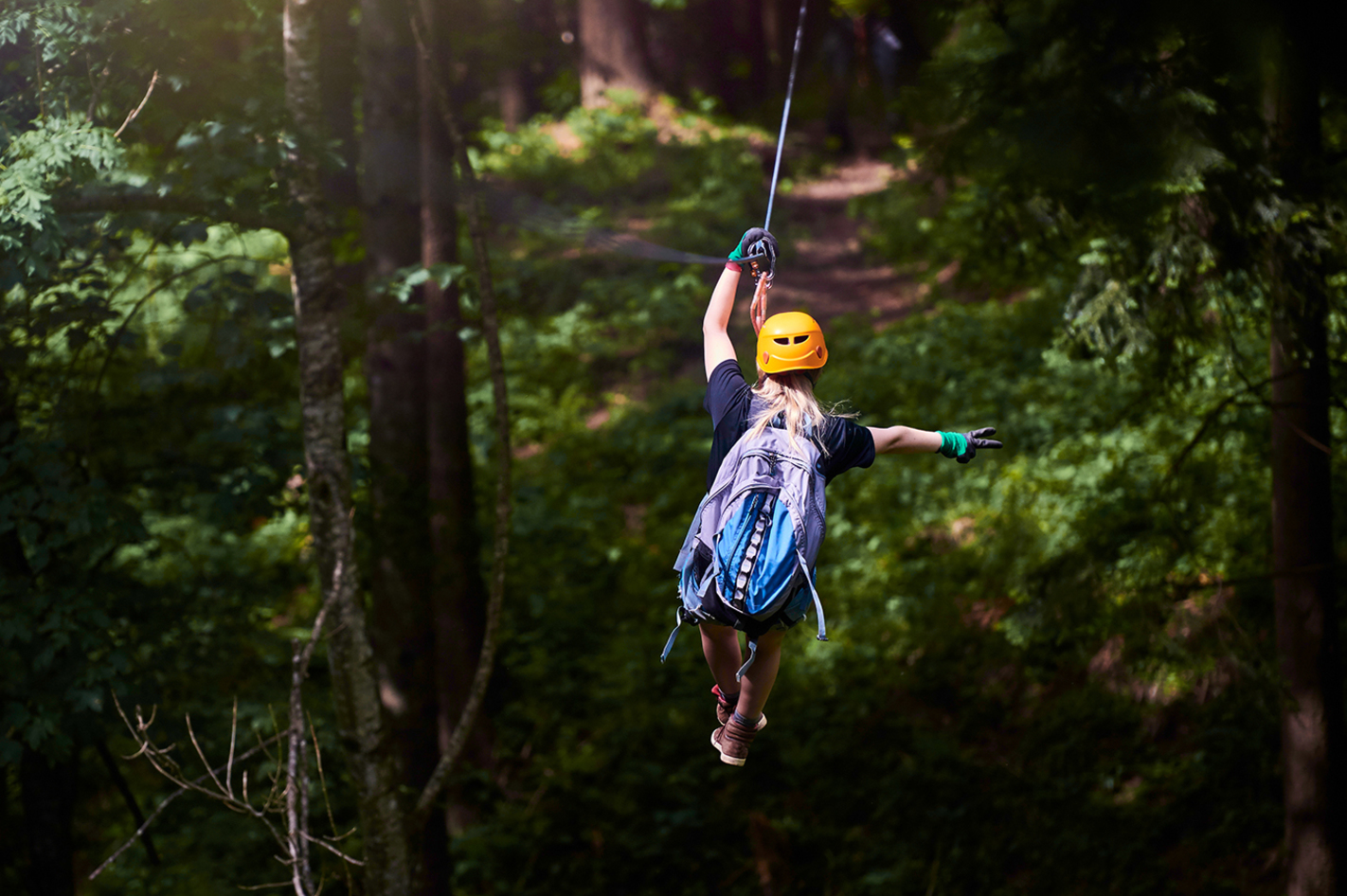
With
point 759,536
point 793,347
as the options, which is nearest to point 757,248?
point 793,347

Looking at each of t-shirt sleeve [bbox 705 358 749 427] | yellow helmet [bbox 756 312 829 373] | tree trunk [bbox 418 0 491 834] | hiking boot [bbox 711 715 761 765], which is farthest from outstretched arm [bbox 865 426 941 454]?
tree trunk [bbox 418 0 491 834]

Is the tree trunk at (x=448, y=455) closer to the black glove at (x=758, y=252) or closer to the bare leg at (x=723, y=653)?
the bare leg at (x=723, y=653)

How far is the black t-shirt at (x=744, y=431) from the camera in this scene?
336 cm

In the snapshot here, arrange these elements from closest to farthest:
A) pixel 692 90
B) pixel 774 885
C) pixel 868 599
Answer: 1. pixel 774 885
2. pixel 868 599
3. pixel 692 90

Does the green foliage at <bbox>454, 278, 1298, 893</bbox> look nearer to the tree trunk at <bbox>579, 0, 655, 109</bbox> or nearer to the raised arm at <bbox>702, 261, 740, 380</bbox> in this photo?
the raised arm at <bbox>702, 261, 740, 380</bbox>

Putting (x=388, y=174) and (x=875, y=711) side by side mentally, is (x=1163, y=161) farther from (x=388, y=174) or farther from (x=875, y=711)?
(x=875, y=711)

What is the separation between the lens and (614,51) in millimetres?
20297

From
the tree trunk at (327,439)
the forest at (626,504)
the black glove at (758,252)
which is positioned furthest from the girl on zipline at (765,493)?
the tree trunk at (327,439)

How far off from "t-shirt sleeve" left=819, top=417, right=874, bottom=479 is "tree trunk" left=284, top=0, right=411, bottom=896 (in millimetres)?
2881

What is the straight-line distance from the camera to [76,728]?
18.6 feet

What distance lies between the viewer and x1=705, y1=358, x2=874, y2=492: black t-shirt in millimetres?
3357

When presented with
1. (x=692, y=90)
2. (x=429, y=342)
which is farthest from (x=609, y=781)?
(x=692, y=90)

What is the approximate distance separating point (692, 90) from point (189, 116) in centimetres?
1600

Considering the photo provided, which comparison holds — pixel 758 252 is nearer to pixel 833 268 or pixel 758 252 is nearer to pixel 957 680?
pixel 957 680
